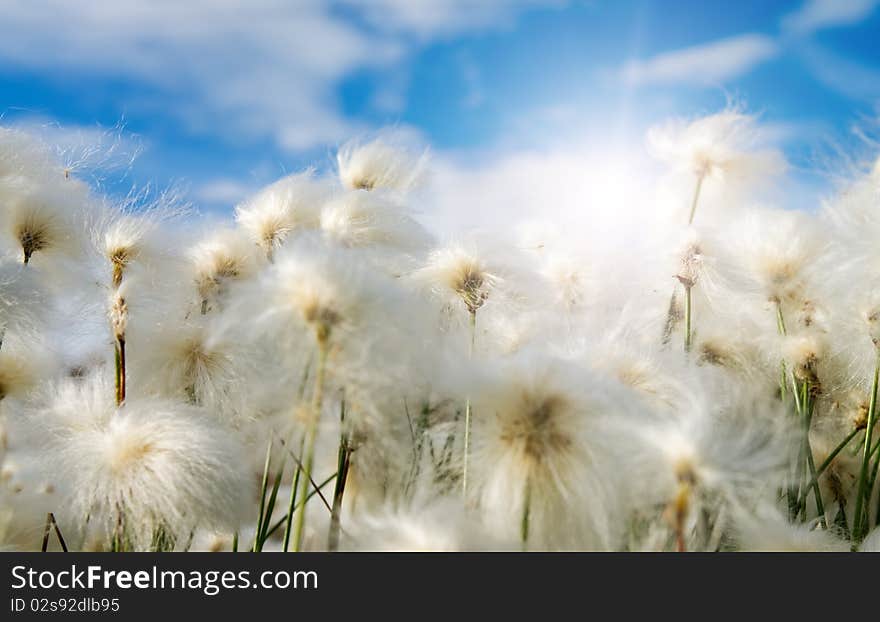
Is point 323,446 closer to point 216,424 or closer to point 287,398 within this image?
point 216,424

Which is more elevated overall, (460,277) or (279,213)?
(279,213)

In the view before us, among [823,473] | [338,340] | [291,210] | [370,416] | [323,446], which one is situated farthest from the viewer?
[291,210]

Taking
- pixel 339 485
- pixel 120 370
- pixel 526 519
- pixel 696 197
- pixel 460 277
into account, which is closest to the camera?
pixel 526 519

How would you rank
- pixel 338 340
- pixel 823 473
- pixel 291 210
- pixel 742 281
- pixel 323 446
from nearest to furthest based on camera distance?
pixel 338 340 < pixel 323 446 < pixel 823 473 < pixel 291 210 < pixel 742 281

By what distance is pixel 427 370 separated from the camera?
3.16ft

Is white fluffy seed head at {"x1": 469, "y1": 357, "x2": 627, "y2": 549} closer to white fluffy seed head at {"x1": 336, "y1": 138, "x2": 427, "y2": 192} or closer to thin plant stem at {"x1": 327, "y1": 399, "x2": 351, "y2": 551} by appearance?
thin plant stem at {"x1": 327, "y1": 399, "x2": 351, "y2": 551}

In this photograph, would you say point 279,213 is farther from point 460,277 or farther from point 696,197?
point 696,197

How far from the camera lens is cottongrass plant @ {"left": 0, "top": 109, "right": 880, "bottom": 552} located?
927 mm

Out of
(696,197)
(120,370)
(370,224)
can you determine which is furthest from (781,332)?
(120,370)

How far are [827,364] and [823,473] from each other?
0.82 feet

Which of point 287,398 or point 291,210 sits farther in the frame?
point 291,210

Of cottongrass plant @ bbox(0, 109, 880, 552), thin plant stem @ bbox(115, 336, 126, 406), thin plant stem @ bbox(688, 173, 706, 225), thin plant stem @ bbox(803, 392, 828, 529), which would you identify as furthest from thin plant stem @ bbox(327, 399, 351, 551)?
thin plant stem @ bbox(688, 173, 706, 225)
